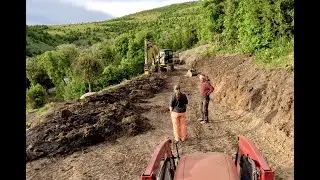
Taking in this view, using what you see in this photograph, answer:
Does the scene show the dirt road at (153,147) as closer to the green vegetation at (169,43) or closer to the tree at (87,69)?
the green vegetation at (169,43)

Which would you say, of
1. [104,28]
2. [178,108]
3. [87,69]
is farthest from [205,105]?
[104,28]

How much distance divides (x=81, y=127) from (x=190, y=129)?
147 inches

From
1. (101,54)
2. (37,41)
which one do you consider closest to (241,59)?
(101,54)

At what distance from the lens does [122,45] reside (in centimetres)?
8925

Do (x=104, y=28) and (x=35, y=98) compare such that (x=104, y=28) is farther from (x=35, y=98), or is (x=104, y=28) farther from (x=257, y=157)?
(x=257, y=157)

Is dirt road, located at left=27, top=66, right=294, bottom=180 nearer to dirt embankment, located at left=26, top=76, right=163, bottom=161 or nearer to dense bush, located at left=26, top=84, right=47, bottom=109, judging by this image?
dirt embankment, located at left=26, top=76, right=163, bottom=161

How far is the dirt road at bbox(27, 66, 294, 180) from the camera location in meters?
11.3

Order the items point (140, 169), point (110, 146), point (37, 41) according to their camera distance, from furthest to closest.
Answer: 1. point (37, 41)
2. point (110, 146)
3. point (140, 169)

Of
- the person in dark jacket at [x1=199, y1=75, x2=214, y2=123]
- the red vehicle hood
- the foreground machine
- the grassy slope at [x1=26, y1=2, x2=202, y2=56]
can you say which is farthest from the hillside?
the grassy slope at [x1=26, y1=2, x2=202, y2=56]

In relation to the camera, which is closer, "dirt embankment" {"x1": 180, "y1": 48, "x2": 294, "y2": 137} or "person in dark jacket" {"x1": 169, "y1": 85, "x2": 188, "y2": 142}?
"person in dark jacket" {"x1": 169, "y1": 85, "x2": 188, "y2": 142}

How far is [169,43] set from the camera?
90.9 metres

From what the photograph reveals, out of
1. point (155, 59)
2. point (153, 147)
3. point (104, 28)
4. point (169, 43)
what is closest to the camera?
point (153, 147)
